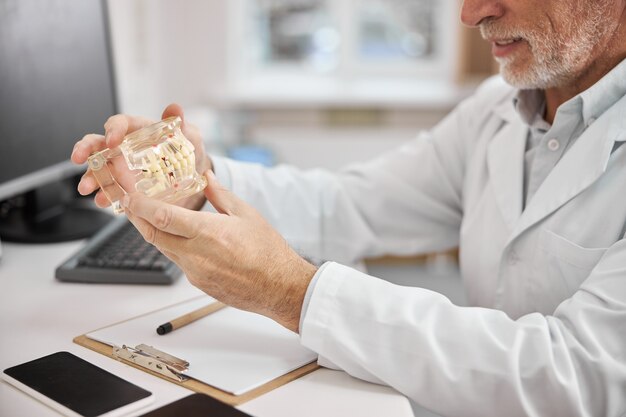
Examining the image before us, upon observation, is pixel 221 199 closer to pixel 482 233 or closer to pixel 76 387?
pixel 76 387

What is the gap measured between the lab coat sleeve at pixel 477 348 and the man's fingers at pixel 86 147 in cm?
40

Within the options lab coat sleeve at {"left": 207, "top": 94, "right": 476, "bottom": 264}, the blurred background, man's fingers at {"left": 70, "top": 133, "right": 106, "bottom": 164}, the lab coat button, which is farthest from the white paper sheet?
the blurred background

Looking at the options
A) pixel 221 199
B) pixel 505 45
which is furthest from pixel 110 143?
pixel 505 45

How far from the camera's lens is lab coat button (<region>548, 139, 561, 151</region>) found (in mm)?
1234

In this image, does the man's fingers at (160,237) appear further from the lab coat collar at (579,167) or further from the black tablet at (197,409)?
the lab coat collar at (579,167)

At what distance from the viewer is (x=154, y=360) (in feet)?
2.93

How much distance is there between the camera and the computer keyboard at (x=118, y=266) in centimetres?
120

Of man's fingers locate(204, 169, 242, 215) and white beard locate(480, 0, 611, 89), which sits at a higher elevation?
white beard locate(480, 0, 611, 89)

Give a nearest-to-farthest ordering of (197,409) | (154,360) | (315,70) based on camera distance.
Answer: (197,409) → (154,360) → (315,70)

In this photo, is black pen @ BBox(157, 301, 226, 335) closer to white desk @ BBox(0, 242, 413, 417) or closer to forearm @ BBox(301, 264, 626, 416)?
white desk @ BBox(0, 242, 413, 417)

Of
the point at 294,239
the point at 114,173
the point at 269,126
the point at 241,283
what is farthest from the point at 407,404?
the point at 269,126

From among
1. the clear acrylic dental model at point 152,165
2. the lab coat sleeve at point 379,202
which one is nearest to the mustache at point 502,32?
the lab coat sleeve at point 379,202

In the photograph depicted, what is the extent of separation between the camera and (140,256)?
126 centimetres

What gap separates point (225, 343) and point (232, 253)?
0.45 feet
